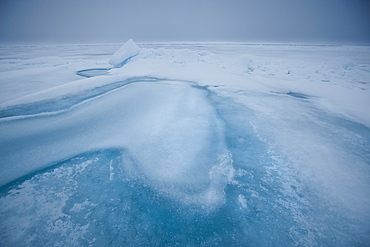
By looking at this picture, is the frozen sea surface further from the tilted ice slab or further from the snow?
the snow

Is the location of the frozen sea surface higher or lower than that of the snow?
lower

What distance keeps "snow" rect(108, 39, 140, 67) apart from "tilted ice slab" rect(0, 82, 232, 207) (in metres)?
4.53

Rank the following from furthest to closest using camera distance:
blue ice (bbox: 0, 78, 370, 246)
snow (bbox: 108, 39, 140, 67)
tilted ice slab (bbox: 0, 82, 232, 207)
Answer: snow (bbox: 108, 39, 140, 67) → tilted ice slab (bbox: 0, 82, 232, 207) → blue ice (bbox: 0, 78, 370, 246)

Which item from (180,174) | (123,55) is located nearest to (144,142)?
(180,174)

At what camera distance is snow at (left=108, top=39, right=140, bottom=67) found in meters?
6.71

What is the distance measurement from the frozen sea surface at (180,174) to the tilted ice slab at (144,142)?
0.04ft

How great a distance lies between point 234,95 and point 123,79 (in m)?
2.81

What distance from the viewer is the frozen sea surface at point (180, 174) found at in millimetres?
1051

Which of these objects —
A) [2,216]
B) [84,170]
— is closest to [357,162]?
[84,170]

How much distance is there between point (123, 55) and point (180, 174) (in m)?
6.69

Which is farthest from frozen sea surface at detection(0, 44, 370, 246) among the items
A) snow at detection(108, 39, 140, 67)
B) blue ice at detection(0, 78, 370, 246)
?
snow at detection(108, 39, 140, 67)

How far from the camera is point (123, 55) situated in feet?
22.0

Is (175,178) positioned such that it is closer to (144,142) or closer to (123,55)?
(144,142)

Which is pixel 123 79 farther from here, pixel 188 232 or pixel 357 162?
pixel 357 162
